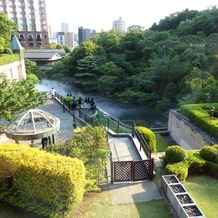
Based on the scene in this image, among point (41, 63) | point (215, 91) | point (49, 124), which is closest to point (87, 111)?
Answer: point (49, 124)

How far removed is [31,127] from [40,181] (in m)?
3.20

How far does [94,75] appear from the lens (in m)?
37.7

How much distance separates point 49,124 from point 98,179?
294 cm

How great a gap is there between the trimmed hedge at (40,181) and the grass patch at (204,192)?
12.9ft

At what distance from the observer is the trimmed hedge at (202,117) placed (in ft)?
39.6

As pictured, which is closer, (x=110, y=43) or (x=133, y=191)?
(x=133, y=191)

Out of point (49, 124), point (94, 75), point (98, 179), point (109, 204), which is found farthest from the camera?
point (94, 75)

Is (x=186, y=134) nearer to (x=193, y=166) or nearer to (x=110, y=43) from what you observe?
(x=193, y=166)

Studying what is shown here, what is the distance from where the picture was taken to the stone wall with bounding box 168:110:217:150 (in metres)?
12.4

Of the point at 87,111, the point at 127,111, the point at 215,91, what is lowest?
the point at 127,111

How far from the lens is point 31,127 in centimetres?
824

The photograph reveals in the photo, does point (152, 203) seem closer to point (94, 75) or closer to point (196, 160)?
point (196, 160)

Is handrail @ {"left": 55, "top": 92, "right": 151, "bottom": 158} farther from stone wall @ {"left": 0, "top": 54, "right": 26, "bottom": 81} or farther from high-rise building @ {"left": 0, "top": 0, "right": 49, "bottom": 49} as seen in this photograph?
high-rise building @ {"left": 0, "top": 0, "right": 49, "bottom": 49}

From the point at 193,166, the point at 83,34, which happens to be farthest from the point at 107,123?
the point at 83,34
